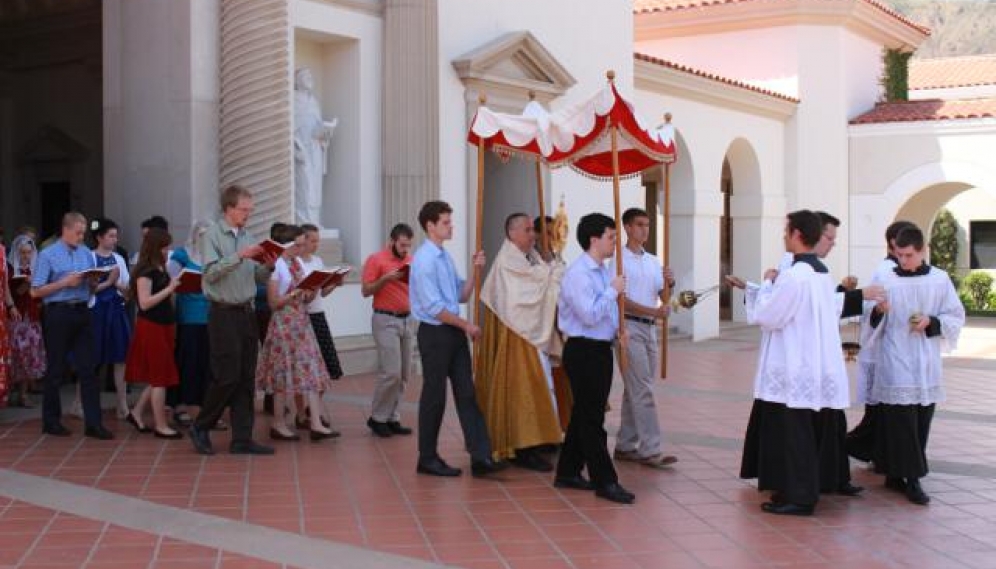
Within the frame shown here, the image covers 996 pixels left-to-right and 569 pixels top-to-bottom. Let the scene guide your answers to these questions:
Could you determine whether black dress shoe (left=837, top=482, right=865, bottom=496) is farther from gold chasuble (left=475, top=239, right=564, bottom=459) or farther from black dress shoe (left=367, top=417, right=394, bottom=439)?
black dress shoe (left=367, top=417, right=394, bottom=439)

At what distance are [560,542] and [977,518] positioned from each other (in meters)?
2.46

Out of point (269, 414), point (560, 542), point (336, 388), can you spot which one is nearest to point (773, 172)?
point (336, 388)

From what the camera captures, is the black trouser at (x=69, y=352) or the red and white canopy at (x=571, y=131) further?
the black trouser at (x=69, y=352)

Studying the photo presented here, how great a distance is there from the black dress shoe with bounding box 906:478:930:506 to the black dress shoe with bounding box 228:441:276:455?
4.18 metres

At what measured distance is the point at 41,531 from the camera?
625cm

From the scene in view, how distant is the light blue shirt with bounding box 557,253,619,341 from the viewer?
7.04 m

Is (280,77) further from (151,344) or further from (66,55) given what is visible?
(66,55)

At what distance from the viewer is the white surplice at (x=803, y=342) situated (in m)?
6.80

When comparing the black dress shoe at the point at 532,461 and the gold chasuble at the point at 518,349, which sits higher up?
the gold chasuble at the point at 518,349

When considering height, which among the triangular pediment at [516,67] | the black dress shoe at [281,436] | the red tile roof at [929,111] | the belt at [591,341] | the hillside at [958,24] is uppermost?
the hillside at [958,24]

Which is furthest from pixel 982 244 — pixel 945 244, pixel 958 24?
pixel 958 24

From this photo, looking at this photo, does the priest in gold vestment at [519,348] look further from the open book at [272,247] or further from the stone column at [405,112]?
the stone column at [405,112]

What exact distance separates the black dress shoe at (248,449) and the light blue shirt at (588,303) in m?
2.46

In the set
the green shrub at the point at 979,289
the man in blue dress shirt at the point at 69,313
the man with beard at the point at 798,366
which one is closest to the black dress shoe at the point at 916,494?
the man with beard at the point at 798,366
